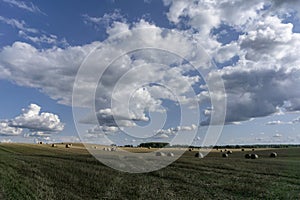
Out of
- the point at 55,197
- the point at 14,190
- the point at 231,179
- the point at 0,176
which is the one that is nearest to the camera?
the point at 55,197

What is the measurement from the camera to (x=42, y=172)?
89.7ft

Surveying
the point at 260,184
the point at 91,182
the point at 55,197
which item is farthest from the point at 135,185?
the point at 260,184

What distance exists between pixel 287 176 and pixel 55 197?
867 inches

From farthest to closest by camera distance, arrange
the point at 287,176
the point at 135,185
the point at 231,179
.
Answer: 1. the point at 287,176
2. the point at 231,179
3. the point at 135,185

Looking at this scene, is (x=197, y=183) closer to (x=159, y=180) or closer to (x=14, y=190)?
(x=159, y=180)

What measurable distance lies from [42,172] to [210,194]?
578 inches

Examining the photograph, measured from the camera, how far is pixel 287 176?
98.9 feet

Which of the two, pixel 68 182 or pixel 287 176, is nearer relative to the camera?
pixel 68 182

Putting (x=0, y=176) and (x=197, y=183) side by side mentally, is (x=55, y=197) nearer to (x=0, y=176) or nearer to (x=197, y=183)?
(x=0, y=176)

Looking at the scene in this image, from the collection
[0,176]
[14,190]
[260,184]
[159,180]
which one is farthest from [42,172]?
[260,184]

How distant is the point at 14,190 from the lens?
62.7 ft

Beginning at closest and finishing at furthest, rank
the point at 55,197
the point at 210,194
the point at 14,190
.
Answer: the point at 55,197
the point at 14,190
the point at 210,194

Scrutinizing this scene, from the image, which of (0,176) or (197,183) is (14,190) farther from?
(197,183)

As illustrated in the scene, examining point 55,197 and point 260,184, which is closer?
point 55,197
